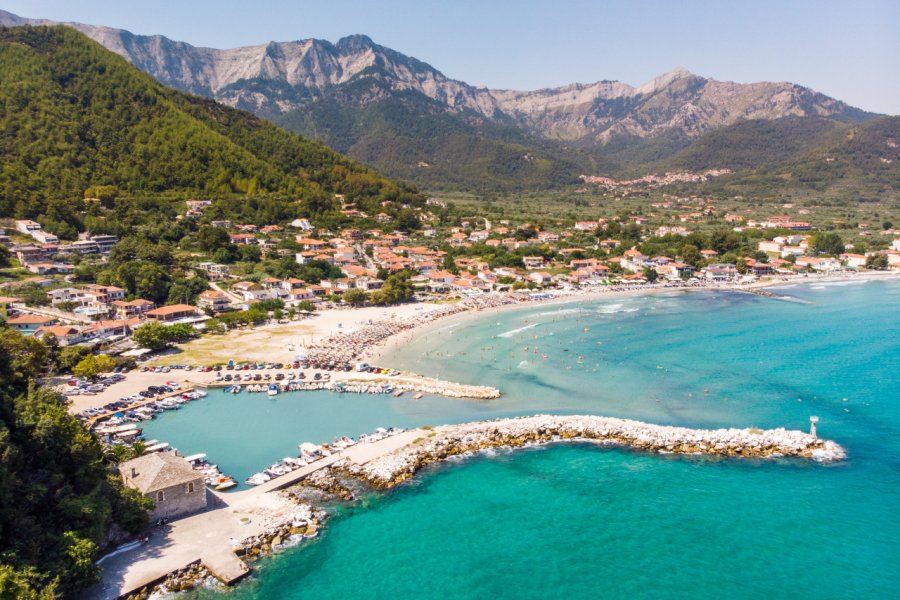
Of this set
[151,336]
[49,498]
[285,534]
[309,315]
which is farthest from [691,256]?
[49,498]

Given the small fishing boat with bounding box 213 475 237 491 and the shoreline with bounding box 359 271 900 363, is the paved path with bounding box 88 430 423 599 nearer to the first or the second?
the small fishing boat with bounding box 213 475 237 491

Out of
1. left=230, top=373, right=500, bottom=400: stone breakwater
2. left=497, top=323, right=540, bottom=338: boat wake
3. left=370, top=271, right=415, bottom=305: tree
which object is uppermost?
left=370, top=271, right=415, bottom=305: tree

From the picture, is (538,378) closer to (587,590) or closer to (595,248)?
(587,590)

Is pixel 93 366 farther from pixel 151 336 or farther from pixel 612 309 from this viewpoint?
pixel 612 309

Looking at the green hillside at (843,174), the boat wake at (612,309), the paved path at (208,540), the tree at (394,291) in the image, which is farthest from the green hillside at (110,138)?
the green hillside at (843,174)

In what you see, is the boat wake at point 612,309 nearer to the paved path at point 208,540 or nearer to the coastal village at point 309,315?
the coastal village at point 309,315

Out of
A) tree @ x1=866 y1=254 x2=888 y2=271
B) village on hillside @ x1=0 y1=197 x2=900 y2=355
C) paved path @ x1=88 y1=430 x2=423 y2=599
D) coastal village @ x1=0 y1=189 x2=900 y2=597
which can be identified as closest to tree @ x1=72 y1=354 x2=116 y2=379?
coastal village @ x1=0 y1=189 x2=900 y2=597

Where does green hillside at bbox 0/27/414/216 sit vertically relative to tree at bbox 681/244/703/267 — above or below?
above
